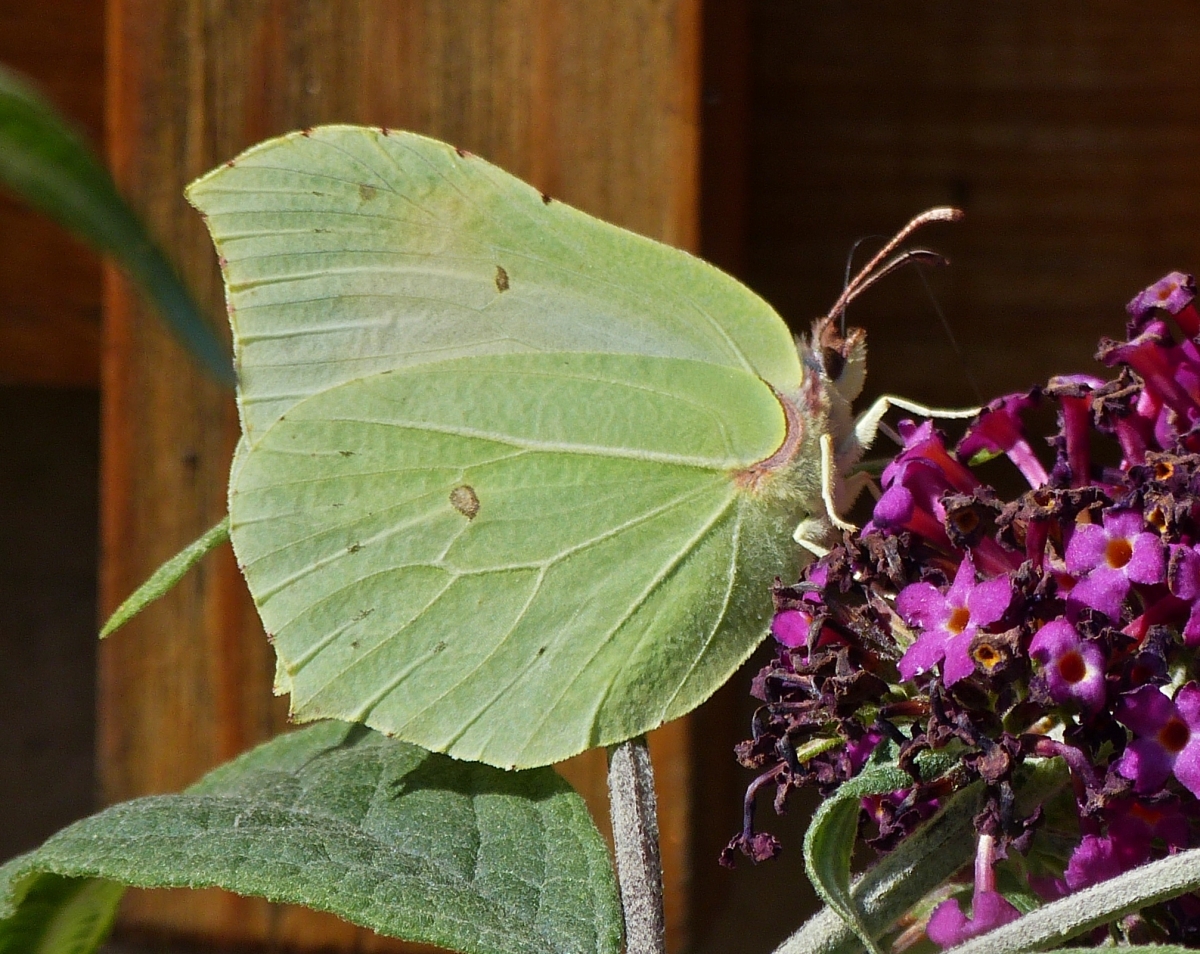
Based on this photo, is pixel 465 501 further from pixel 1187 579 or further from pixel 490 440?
pixel 1187 579

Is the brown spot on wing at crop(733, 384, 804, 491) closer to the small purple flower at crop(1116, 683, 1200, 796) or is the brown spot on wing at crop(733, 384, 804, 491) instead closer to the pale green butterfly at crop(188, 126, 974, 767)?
the pale green butterfly at crop(188, 126, 974, 767)

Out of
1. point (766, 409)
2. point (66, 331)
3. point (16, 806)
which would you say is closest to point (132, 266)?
point (766, 409)

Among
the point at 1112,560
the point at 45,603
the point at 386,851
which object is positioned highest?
the point at 1112,560

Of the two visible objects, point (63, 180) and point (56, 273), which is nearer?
point (63, 180)

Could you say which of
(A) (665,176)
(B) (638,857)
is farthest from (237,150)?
(B) (638,857)

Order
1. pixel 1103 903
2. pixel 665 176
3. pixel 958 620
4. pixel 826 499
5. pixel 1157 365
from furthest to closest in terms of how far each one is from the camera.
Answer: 1. pixel 665 176
2. pixel 826 499
3. pixel 1157 365
4. pixel 958 620
5. pixel 1103 903

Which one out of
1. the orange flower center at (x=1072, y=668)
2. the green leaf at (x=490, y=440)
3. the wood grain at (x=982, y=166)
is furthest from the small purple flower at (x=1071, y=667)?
the wood grain at (x=982, y=166)
